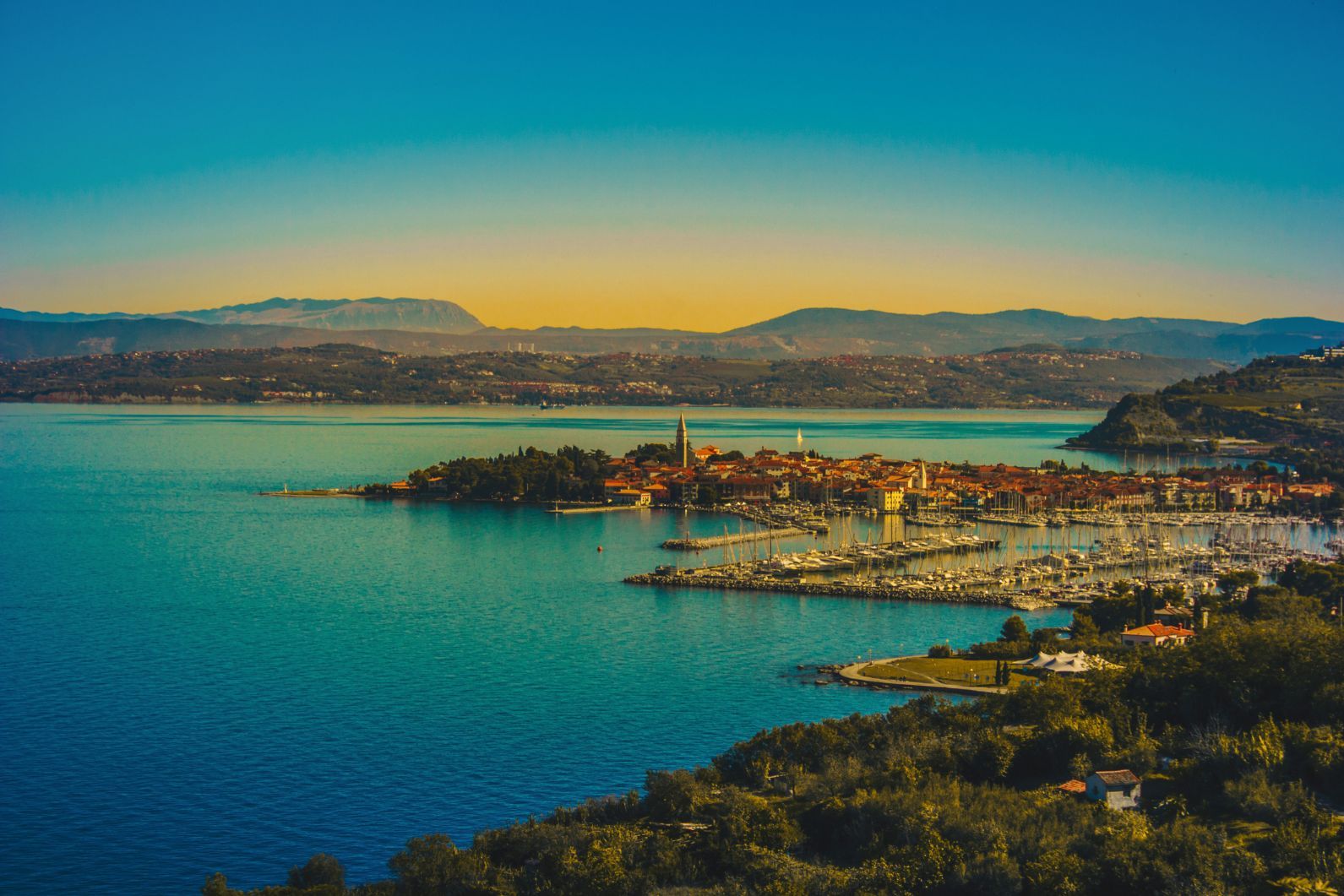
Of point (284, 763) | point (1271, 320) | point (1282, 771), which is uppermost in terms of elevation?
point (1271, 320)

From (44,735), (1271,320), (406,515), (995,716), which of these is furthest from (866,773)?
(1271,320)

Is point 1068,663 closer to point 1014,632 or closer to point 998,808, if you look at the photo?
point 1014,632

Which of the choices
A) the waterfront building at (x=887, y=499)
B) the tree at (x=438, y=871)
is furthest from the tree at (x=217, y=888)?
the waterfront building at (x=887, y=499)

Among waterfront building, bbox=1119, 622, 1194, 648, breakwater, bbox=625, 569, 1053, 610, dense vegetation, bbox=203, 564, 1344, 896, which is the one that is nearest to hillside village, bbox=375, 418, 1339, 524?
breakwater, bbox=625, 569, 1053, 610

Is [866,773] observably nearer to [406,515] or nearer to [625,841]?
[625,841]

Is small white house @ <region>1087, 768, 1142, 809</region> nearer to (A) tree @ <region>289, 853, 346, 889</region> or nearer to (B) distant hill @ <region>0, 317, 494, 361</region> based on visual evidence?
(A) tree @ <region>289, 853, 346, 889</region>

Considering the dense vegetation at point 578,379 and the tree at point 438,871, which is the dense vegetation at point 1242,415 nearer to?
the tree at point 438,871
